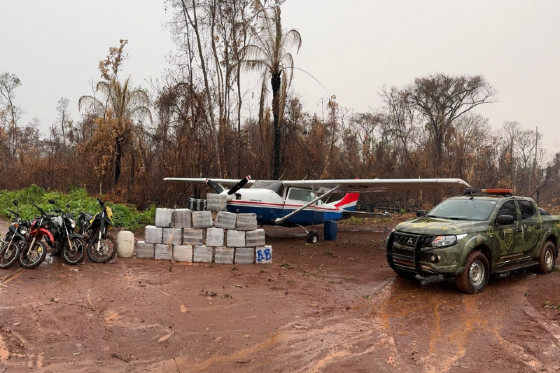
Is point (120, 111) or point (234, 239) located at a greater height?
point (120, 111)

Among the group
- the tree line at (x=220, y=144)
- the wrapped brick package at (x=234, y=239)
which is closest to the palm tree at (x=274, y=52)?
the tree line at (x=220, y=144)

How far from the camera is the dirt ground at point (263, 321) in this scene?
415 cm

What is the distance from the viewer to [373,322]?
17.8ft

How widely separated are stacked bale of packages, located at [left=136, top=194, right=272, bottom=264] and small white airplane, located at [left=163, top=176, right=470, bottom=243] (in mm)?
2297

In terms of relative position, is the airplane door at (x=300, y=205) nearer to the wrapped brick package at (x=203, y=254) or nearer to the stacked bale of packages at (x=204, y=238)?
the stacked bale of packages at (x=204, y=238)

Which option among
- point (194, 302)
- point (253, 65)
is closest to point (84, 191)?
point (253, 65)

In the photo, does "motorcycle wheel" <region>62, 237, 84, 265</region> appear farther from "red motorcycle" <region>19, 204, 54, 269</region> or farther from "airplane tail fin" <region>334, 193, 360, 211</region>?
"airplane tail fin" <region>334, 193, 360, 211</region>

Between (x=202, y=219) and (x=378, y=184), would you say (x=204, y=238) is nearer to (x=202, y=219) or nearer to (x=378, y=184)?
(x=202, y=219)

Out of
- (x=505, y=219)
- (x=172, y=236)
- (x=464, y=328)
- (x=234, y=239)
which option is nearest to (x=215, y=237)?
(x=234, y=239)

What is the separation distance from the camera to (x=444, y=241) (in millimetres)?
6613

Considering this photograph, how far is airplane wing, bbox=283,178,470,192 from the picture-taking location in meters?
10.5

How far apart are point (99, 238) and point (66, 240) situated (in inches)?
25.4

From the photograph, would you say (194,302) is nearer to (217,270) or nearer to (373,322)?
(217,270)

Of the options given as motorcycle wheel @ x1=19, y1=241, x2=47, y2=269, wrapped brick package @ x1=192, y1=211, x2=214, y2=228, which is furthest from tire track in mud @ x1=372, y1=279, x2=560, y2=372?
motorcycle wheel @ x1=19, y1=241, x2=47, y2=269
